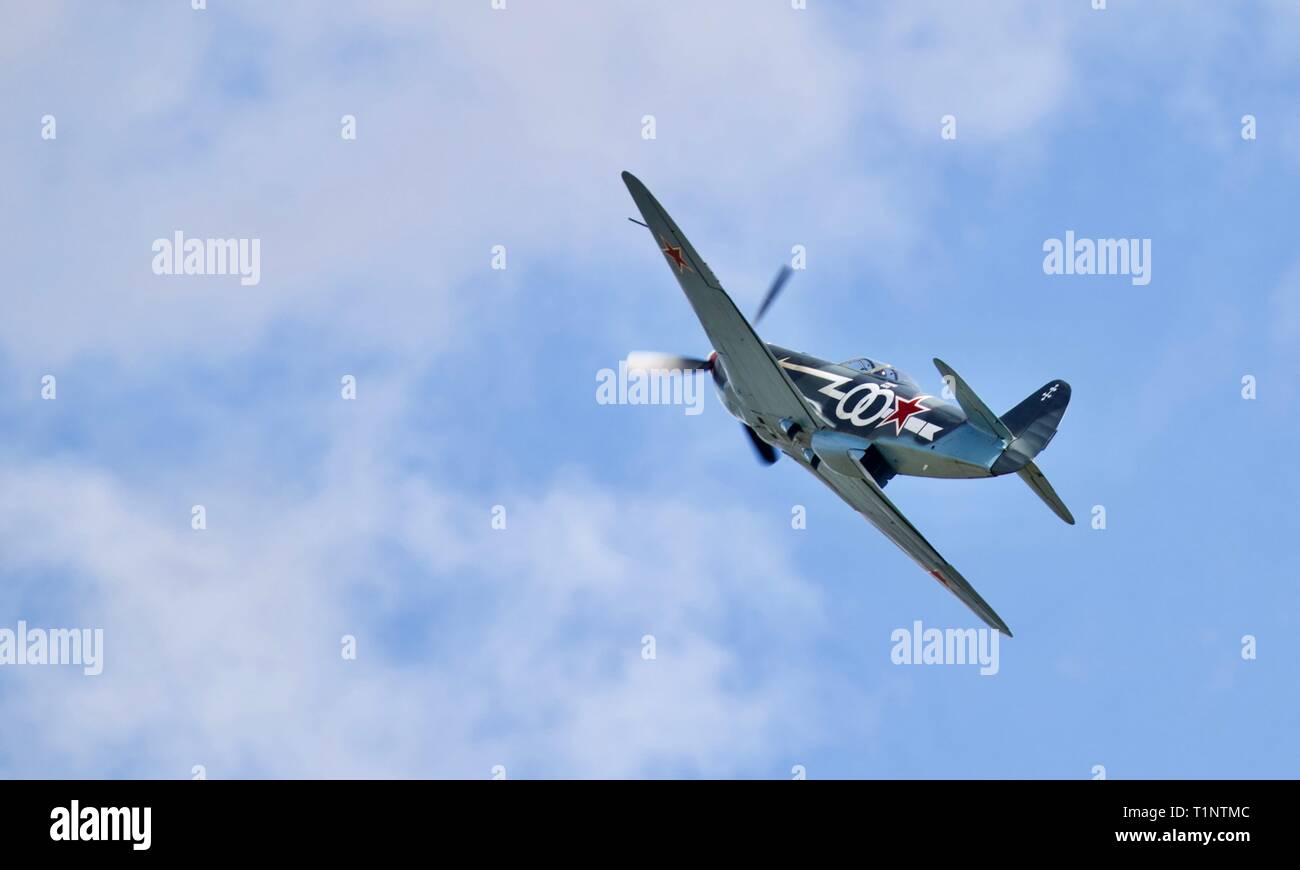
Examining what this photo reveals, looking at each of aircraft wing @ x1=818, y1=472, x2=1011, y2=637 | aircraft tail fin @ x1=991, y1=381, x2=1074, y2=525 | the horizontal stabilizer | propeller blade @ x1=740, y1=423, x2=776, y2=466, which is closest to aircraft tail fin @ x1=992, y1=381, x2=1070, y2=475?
aircraft tail fin @ x1=991, y1=381, x2=1074, y2=525

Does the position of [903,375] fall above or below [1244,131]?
below

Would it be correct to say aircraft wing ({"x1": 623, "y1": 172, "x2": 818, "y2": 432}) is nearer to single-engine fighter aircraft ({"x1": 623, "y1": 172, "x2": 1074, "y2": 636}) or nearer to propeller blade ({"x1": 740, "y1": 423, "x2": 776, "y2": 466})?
single-engine fighter aircraft ({"x1": 623, "y1": 172, "x2": 1074, "y2": 636})

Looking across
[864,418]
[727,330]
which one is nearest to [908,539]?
[864,418]

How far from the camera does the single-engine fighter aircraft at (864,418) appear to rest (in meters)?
32.7

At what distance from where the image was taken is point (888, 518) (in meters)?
35.1

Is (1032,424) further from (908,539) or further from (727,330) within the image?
(727,330)

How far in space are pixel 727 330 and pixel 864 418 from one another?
2881 millimetres

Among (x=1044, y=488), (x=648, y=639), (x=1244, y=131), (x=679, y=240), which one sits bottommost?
(x=648, y=639)
